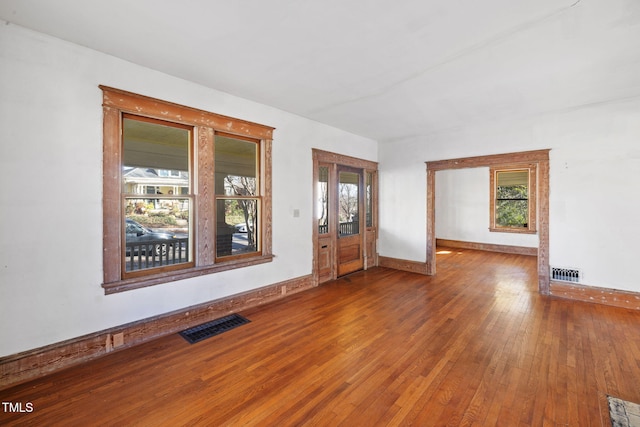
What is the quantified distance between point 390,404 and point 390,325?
1376mm

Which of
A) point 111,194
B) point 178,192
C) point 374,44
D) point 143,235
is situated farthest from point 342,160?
point 111,194

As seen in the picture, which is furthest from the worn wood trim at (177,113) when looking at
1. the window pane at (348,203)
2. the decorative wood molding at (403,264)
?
the decorative wood molding at (403,264)

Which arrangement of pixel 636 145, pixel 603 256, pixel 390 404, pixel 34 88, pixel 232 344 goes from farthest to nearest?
pixel 603 256 → pixel 636 145 → pixel 232 344 → pixel 34 88 → pixel 390 404

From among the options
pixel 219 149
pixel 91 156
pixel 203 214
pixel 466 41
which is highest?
pixel 466 41

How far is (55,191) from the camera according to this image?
8.00 feet

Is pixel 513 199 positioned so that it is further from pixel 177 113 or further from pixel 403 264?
pixel 177 113

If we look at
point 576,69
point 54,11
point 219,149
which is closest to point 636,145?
point 576,69

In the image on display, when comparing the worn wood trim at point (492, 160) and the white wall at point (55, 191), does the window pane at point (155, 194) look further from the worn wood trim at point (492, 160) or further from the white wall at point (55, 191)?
the worn wood trim at point (492, 160)

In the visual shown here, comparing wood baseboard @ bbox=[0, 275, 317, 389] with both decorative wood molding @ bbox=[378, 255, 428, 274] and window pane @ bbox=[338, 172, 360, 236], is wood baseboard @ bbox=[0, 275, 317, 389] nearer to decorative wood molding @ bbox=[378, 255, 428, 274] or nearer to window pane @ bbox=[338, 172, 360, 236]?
window pane @ bbox=[338, 172, 360, 236]

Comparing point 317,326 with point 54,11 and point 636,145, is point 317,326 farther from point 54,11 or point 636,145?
point 636,145

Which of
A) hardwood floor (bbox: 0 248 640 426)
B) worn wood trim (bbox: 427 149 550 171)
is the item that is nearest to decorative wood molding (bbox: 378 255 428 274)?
hardwood floor (bbox: 0 248 640 426)

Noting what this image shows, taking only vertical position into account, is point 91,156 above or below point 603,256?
above

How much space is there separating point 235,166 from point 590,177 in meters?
5.28

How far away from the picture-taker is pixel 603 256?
404cm
